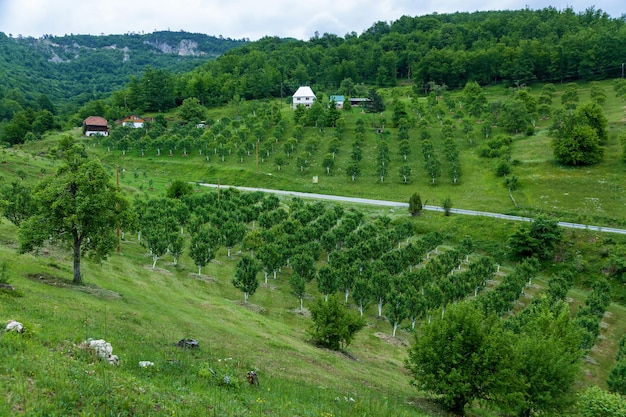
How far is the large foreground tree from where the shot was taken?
1202 inches

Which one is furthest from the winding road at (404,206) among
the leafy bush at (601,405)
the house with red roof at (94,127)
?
the house with red roof at (94,127)

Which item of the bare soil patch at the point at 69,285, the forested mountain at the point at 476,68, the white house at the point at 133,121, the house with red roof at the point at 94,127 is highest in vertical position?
the forested mountain at the point at 476,68

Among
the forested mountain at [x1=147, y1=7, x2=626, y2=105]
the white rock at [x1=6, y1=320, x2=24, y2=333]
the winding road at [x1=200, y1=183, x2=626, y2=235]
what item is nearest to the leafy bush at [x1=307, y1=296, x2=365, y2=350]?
the white rock at [x1=6, y1=320, x2=24, y2=333]

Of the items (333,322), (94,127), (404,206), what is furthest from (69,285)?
(94,127)

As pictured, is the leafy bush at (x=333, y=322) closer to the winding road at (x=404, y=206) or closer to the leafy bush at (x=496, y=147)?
the winding road at (x=404, y=206)

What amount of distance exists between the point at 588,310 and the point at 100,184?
4888cm

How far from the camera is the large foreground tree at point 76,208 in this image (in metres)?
30.5

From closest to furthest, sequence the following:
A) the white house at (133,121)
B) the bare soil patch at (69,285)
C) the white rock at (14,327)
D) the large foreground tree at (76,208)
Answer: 1. the white rock at (14,327)
2. the large foreground tree at (76,208)
3. the bare soil patch at (69,285)
4. the white house at (133,121)

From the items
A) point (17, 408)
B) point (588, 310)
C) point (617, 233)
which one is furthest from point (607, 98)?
point (17, 408)

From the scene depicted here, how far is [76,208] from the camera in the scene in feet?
99.0

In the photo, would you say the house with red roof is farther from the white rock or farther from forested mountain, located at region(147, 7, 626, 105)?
the white rock

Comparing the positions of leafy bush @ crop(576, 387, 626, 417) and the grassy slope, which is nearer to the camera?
the grassy slope

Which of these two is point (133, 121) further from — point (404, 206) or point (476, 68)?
point (476, 68)

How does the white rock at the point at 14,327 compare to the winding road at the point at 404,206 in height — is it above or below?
above
